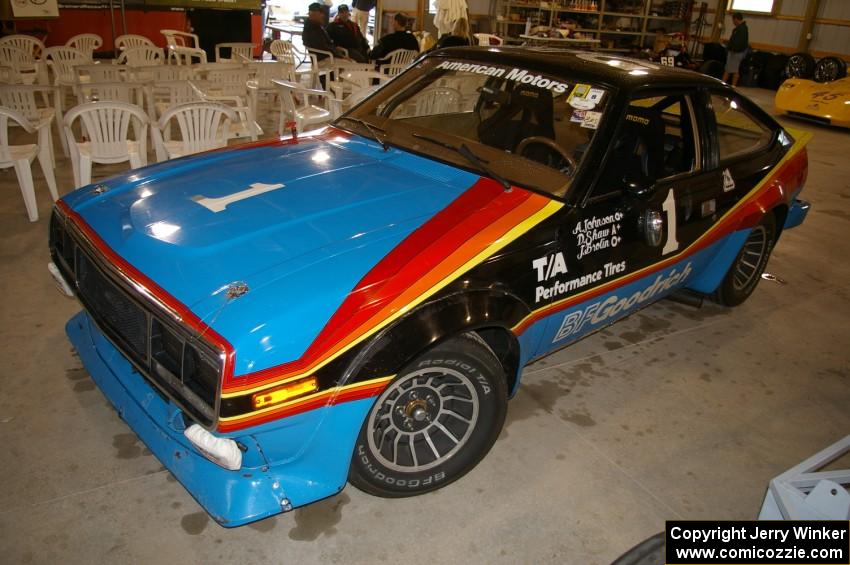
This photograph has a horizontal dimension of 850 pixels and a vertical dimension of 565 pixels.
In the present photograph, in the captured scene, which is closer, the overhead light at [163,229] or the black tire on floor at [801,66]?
the overhead light at [163,229]

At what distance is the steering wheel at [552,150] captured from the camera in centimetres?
285

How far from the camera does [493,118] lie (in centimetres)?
343

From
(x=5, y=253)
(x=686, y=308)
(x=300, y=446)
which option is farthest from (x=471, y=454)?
(x=5, y=253)

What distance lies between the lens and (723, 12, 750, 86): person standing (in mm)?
15430

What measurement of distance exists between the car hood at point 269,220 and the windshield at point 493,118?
0.19 metres

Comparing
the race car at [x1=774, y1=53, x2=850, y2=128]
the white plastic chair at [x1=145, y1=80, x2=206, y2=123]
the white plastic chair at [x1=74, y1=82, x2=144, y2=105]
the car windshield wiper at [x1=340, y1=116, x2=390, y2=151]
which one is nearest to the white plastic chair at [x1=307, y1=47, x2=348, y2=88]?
the white plastic chair at [x1=145, y1=80, x2=206, y2=123]

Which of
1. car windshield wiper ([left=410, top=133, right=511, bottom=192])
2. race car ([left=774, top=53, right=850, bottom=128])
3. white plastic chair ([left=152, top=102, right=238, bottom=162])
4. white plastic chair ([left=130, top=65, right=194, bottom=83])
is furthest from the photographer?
race car ([left=774, top=53, right=850, bottom=128])

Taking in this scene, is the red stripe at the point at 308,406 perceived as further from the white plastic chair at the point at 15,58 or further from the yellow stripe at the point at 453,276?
the white plastic chair at the point at 15,58

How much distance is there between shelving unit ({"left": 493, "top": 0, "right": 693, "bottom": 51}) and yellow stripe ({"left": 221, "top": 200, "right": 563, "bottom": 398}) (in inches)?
622

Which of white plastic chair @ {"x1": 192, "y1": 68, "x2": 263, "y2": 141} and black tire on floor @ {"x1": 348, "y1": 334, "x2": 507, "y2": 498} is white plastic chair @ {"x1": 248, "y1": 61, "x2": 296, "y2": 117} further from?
black tire on floor @ {"x1": 348, "y1": 334, "x2": 507, "y2": 498}

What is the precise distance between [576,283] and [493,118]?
114 cm

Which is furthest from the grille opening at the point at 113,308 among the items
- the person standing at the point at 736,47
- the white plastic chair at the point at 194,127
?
the person standing at the point at 736,47

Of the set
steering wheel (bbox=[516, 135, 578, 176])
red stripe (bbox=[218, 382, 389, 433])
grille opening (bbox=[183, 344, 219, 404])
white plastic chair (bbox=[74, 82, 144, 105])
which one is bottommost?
red stripe (bbox=[218, 382, 389, 433])

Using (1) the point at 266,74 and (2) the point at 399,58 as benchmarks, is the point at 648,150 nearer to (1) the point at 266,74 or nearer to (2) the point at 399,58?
(1) the point at 266,74
